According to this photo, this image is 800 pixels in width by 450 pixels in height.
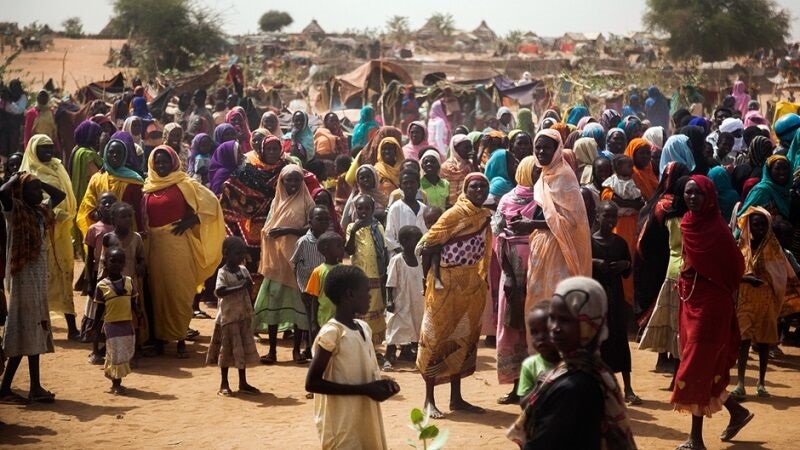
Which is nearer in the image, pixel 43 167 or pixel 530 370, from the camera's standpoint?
pixel 530 370

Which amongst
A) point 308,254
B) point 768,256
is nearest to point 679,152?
point 768,256

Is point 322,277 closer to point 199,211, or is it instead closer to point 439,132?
point 199,211

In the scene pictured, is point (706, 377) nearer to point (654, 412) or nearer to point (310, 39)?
point (654, 412)

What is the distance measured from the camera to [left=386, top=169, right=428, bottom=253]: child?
10203mm

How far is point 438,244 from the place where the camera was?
832 cm

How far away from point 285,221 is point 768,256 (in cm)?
423

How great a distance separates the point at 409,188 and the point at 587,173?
2.75 meters

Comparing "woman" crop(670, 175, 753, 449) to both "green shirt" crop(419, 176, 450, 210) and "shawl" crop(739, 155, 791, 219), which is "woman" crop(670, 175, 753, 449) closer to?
"shawl" crop(739, 155, 791, 219)

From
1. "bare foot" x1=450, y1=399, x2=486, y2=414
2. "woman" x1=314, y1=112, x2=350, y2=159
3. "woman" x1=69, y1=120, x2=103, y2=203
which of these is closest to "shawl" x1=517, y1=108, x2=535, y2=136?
"woman" x1=314, y1=112, x2=350, y2=159

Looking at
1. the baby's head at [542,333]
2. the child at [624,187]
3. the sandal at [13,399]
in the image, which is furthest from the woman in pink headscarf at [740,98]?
the baby's head at [542,333]

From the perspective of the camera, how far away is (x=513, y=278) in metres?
8.66

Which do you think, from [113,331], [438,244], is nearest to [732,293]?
[438,244]

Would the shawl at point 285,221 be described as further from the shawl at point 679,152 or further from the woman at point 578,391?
the woman at point 578,391

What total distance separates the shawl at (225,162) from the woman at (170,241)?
145 cm
